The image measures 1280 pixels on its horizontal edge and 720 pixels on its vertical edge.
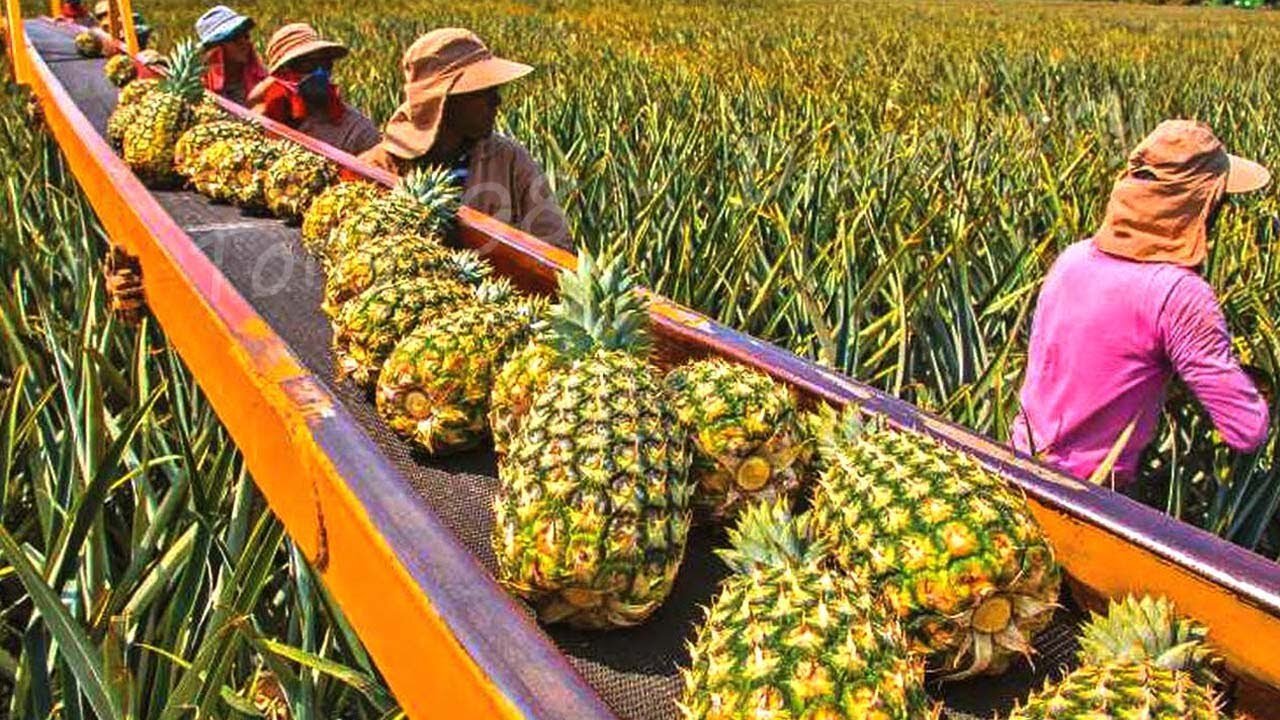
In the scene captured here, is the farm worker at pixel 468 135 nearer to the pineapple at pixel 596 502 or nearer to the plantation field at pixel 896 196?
the plantation field at pixel 896 196

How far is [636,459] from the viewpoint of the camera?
1.31 m

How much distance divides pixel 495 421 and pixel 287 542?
58cm

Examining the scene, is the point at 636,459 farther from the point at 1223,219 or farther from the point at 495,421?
the point at 1223,219

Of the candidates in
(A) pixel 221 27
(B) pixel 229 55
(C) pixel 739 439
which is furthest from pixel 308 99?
(C) pixel 739 439

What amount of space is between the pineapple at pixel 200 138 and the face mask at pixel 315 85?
77cm

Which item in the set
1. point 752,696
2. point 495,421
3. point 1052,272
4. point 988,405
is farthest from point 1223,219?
point 752,696

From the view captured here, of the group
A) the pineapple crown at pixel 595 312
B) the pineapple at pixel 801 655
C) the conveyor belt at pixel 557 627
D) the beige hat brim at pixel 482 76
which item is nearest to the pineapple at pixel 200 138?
the conveyor belt at pixel 557 627

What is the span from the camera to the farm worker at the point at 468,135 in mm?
3105

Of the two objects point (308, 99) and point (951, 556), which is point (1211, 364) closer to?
point (951, 556)

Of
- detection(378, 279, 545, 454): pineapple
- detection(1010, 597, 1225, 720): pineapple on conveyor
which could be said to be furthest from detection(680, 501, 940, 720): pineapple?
detection(378, 279, 545, 454): pineapple

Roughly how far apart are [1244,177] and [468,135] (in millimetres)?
2355

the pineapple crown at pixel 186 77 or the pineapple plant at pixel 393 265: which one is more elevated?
the pineapple plant at pixel 393 265

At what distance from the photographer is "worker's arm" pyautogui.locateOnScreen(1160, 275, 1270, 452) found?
2.14m

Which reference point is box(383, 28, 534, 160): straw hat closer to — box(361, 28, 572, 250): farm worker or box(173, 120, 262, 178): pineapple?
box(361, 28, 572, 250): farm worker
